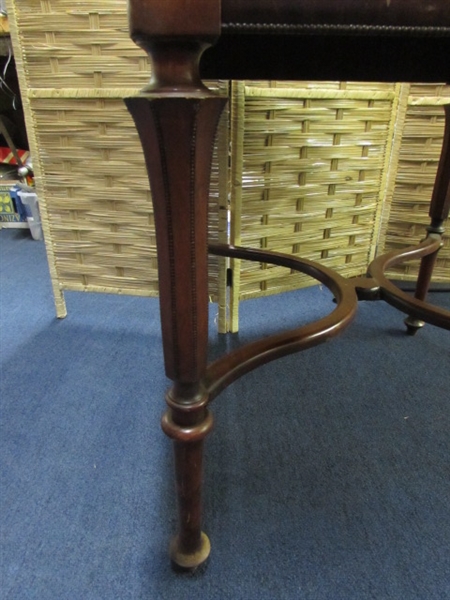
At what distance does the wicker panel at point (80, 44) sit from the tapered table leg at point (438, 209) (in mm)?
646

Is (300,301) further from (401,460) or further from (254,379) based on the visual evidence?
(401,460)

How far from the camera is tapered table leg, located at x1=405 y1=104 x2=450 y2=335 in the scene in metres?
0.92

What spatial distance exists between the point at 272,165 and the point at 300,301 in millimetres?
420

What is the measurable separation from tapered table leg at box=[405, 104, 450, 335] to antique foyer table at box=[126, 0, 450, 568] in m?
0.26

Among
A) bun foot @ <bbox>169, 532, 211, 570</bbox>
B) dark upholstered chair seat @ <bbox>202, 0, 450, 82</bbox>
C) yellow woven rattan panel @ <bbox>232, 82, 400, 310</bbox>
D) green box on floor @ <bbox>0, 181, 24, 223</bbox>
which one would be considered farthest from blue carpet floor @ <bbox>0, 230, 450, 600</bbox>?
green box on floor @ <bbox>0, 181, 24, 223</bbox>

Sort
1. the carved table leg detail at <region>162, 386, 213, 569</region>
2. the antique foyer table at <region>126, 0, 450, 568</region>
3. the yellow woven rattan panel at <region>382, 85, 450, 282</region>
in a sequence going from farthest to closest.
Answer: the yellow woven rattan panel at <region>382, 85, 450, 282</region>
the carved table leg detail at <region>162, 386, 213, 569</region>
the antique foyer table at <region>126, 0, 450, 568</region>

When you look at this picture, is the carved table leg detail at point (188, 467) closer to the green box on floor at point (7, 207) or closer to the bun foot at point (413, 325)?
the bun foot at point (413, 325)

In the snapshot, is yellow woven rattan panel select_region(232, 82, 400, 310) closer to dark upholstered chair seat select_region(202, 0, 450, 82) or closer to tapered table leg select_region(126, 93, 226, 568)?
dark upholstered chair seat select_region(202, 0, 450, 82)

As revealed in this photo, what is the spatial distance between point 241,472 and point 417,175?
0.97 meters

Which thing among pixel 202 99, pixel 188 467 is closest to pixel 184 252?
pixel 202 99

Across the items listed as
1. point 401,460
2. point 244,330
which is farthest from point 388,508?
point 244,330

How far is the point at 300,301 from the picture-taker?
Answer: 130 cm

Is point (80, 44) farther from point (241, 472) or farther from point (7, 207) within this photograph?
point (7, 207)

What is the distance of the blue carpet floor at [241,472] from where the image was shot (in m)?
0.55
